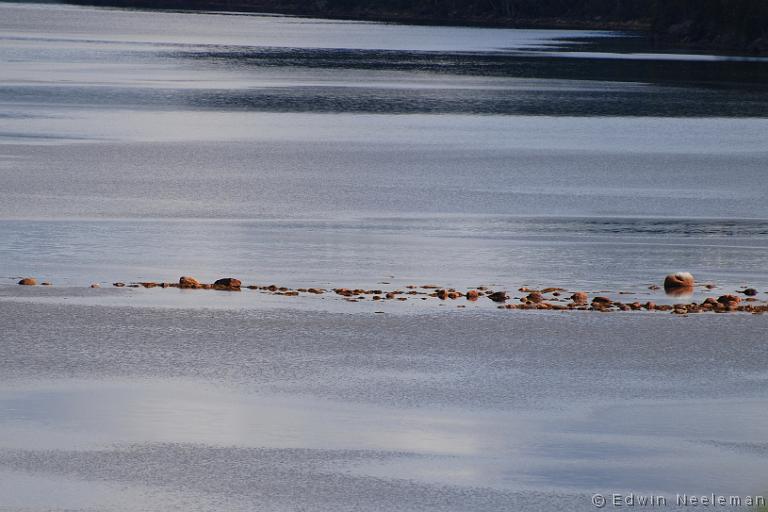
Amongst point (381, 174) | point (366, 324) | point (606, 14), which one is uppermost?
point (606, 14)

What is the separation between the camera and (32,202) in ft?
73.2

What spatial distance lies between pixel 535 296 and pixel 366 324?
6.42ft

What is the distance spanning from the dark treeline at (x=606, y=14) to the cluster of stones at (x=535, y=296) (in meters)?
83.2

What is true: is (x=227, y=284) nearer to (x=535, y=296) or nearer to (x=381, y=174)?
(x=535, y=296)

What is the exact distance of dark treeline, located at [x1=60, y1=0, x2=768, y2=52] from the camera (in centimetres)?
9875

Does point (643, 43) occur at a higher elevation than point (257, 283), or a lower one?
higher

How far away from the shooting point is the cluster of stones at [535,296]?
15.6m

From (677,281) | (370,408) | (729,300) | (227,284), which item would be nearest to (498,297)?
(677,281)

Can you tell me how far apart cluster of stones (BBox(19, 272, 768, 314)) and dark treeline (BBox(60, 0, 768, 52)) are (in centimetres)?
8321

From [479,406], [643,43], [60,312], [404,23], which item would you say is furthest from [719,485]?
[404,23]

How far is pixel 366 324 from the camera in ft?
48.2

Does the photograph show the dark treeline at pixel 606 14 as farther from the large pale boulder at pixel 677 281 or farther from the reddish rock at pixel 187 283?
the reddish rock at pixel 187 283

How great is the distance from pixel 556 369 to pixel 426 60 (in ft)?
211

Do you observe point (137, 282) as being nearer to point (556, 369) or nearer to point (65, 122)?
point (556, 369)
